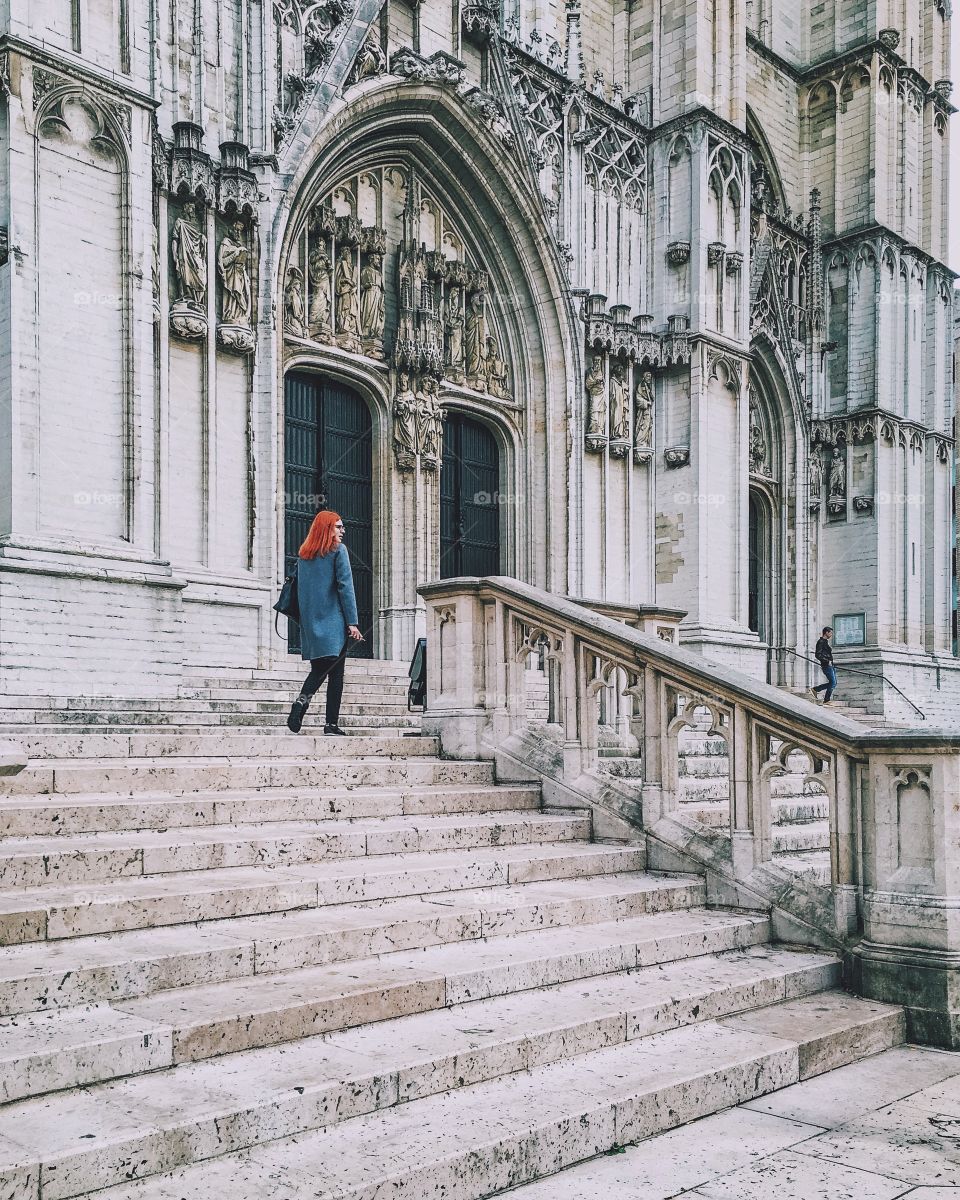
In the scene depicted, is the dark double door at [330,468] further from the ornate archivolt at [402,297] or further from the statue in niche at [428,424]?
the statue in niche at [428,424]

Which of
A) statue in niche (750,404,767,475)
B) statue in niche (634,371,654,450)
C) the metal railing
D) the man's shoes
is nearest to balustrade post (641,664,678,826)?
the man's shoes

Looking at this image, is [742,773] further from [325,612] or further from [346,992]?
[325,612]

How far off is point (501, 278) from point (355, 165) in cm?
283

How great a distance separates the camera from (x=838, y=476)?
22719 mm

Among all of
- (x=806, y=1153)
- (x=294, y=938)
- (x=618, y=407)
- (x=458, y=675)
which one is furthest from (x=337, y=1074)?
(x=618, y=407)

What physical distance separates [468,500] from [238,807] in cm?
1156

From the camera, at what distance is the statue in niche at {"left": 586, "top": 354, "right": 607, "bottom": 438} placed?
59.1ft

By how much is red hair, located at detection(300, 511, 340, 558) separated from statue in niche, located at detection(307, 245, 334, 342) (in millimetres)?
6852

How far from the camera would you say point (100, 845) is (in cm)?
534

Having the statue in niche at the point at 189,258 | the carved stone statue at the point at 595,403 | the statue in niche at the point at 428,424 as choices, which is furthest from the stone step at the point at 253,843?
the carved stone statue at the point at 595,403

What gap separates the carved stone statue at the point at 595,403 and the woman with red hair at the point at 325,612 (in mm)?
9790

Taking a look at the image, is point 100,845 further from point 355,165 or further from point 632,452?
point 632,452

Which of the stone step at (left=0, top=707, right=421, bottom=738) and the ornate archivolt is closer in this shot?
the stone step at (left=0, top=707, right=421, bottom=738)

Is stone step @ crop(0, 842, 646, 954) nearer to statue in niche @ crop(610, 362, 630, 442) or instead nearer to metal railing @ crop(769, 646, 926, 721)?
statue in niche @ crop(610, 362, 630, 442)
